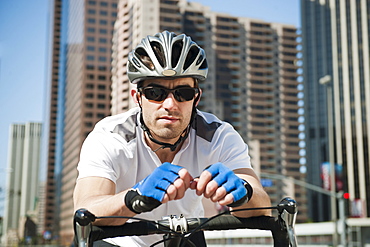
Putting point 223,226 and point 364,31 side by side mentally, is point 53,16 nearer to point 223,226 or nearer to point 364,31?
point 364,31

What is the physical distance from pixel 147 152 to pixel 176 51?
0.66 metres

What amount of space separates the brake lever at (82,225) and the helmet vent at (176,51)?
1.10 metres

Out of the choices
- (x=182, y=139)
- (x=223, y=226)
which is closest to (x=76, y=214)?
(x=223, y=226)

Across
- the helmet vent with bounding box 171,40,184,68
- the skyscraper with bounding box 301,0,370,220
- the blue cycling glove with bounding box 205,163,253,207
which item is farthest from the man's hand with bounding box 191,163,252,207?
the skyscraper with bounding box 301,0,370,220

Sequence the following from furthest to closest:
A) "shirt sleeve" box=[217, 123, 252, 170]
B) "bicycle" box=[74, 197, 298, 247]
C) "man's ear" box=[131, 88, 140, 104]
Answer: "man's ear" box=[131, 88, 140, 104]
"shirt sleeve" box=[217, 123, 252, 170]
"bicycle" box=[74, 197, 298, 247]

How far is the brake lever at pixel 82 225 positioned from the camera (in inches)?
91.6

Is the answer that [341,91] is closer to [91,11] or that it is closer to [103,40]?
[103,40]

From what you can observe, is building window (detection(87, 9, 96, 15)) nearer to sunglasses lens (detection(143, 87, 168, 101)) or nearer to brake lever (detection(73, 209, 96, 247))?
sunglasses lens (detection(143, 87, 168, 101))

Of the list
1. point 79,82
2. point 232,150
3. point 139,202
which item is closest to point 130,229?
point 139,202

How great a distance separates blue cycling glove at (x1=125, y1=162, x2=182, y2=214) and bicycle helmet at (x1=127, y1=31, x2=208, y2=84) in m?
0.89

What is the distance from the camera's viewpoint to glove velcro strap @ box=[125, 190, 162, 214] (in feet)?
7.57

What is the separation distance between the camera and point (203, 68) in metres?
3.26

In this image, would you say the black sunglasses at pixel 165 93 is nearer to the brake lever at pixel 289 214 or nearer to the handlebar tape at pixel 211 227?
the handlebar tape at pixel 211 227

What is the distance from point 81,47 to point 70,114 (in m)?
20.0
